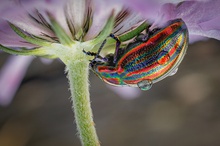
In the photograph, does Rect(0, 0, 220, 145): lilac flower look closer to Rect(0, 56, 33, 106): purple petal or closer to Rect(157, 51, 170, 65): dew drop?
Rect(157, 51, 170, 65): dew drop

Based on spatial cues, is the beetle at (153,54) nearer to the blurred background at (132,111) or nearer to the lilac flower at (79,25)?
the lilac flower at (79,25)

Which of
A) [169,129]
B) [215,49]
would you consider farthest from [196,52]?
[169,129]

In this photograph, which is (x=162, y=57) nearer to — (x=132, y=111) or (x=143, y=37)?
(x=143, y=37)

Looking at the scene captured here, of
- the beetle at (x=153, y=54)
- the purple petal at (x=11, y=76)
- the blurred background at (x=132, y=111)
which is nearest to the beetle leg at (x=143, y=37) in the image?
the beetle at (x=153, y=54)

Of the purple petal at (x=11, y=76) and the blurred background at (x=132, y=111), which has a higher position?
the blurred background at (x=132, y=111)

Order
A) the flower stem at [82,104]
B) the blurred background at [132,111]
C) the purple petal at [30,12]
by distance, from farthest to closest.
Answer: the blurred background at [132,111]
the flower stem at [82,104]
the purple petal at [30,12]

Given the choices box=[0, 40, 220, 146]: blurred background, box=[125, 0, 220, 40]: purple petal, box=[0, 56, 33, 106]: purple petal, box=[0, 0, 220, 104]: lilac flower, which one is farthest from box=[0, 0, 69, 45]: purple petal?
box=[0, 40, 220, 146]: blurred background
